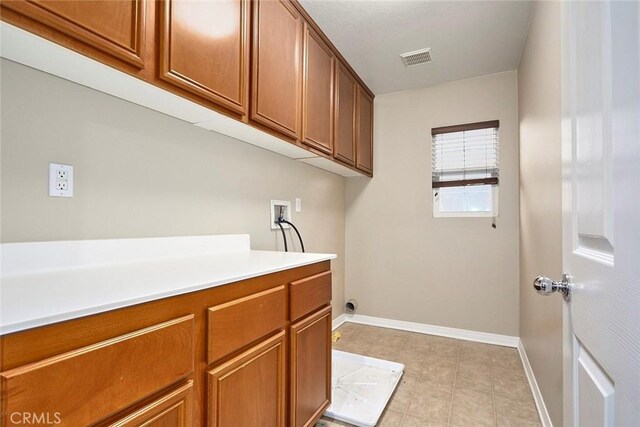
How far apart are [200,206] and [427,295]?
2.33 meters

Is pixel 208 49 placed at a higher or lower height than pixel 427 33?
lower

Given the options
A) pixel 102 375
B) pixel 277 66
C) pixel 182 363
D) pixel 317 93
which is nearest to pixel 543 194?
pixel 317 93

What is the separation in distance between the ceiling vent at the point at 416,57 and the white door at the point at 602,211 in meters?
1.74

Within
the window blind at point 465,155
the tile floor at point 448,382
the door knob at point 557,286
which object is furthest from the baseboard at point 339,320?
the door knob at point 557,286

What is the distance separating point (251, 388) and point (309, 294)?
18.3 inches

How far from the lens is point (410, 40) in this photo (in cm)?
220

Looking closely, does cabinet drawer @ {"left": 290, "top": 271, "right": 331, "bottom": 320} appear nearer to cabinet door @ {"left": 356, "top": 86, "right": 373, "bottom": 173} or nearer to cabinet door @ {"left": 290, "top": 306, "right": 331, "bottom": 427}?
cabinet door @ {"left": 290, "top": 306, "right": 331, "bottom": 427}

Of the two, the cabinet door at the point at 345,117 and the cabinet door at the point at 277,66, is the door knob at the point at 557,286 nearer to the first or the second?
the cabinet door at the point at 277,66

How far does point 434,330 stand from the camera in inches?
114

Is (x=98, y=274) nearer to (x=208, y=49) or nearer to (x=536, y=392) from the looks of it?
(x=208, y=49)

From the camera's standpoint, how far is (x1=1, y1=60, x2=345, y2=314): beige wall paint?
0.94 m

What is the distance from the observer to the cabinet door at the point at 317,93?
1897 mm

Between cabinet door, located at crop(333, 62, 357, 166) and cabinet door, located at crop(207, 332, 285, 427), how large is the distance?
5.06ft

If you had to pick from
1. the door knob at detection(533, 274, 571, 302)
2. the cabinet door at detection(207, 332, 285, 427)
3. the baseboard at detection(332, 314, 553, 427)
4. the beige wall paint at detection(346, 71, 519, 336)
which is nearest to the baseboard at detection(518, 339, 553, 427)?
the baseboard at detection(332, 314, 553, 427)
